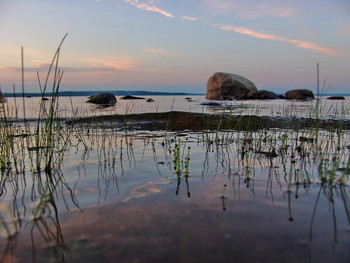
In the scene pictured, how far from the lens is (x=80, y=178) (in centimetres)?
270

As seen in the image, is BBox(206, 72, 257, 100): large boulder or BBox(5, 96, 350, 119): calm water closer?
BBox(5, 96, 350, 119): calm water

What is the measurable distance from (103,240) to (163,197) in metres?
0.73

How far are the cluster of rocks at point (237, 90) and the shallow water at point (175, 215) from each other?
1183 inches

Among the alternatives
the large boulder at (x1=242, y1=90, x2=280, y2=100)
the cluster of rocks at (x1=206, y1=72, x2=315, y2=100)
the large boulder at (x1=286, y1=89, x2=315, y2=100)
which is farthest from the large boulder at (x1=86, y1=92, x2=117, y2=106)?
the large boulder at (x1=286, y1=89, x2=315, y2=100)

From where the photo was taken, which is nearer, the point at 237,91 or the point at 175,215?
the point at 175,215

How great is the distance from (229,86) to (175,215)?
1308 inches

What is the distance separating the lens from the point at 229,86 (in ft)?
110

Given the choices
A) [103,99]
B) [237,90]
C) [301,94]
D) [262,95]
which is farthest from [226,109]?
[301,94]

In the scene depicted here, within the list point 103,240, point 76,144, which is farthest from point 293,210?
point 76,144

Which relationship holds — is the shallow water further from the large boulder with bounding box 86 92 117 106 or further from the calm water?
the large boulder with bounding box 86 92 117 106

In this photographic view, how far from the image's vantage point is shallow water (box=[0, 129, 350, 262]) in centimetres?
137

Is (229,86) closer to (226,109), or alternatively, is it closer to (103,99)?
(103,99)

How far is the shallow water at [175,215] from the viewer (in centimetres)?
137

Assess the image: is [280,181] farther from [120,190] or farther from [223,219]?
[120,190]
